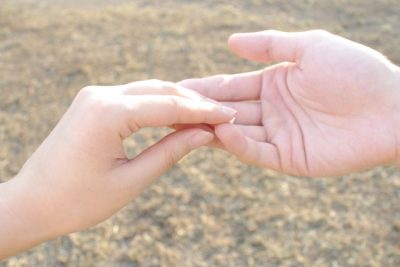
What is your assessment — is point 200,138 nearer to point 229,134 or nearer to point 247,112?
point 229,134

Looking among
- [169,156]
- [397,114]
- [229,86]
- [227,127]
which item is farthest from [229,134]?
[397,114]

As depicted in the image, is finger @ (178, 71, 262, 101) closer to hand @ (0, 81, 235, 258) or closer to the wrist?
hand @ (0, 81, 235, 258)

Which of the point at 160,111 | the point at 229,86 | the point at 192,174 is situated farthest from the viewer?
the point at 192,174

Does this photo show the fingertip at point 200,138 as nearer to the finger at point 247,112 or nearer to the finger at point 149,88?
the finger at point 149,88

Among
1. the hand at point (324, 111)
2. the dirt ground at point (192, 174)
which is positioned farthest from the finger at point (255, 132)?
the dirt ground at point (192, 174)

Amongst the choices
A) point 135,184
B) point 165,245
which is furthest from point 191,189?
point 135,184

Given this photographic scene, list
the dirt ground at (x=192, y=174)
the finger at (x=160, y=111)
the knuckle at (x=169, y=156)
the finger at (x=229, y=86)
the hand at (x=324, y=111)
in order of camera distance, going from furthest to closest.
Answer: the dirt ground at (x=192, y=174)
the finger at (x=229, y=86)
the hand at (x=324, y=111)
the knuckle at (x=169, y=156)
the finger at (x=160, y=111)
